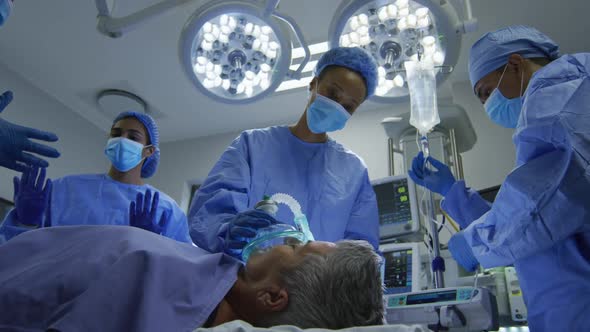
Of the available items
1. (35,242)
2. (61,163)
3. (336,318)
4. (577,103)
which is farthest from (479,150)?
(61,163)

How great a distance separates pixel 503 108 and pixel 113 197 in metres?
1.67

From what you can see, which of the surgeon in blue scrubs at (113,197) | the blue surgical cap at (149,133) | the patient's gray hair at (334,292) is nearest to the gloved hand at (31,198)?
the surgeon in blue scrubs at (113,197)

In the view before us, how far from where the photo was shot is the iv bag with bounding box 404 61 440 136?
161cm

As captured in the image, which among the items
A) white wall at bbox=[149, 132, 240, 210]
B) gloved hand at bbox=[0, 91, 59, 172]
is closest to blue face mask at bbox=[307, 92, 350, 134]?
gloved hand at bbox=[0, 91, 59, 172]

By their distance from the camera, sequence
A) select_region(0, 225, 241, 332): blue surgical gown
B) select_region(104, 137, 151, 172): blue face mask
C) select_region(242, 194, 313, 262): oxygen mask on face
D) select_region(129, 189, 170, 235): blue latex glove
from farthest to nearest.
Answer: select_region(104, 137, 151, 172): blue face mask < select_region(129, 189, 170, 235): blue latex glove < select_region(242, 194, 313, 262): oxygen mask on face < select_region(0, 225, 241, 332): blue surgical gown

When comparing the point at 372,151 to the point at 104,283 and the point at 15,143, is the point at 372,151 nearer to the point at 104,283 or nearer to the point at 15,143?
the point at 15,143

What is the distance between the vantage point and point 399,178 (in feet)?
8.02

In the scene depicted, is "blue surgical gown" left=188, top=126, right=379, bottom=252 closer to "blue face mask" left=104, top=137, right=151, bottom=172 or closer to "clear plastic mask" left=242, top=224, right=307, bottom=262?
"clear plastic mask" left=242, top=224, right=307, bottom=262

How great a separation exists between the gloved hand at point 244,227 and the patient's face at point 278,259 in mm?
114

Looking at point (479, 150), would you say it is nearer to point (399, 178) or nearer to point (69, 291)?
point (399, 178)

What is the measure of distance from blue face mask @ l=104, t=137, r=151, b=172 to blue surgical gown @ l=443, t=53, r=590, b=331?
64.6 inches

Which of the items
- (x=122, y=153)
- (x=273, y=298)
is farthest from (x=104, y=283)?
(x=122, y=153)

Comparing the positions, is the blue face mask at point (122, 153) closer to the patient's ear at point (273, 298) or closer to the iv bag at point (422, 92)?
the iv bag at point (422, 92)

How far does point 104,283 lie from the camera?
33.6 inches
